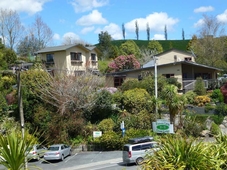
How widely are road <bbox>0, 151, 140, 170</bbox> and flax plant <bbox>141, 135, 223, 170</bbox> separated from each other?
1268 centimetres

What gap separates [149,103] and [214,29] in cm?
3770

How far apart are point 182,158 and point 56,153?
19.0 m

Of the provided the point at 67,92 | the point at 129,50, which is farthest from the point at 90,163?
the point at 129,50

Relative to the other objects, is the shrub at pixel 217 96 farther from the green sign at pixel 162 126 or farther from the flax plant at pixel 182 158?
the flax plant at pixel 182 158

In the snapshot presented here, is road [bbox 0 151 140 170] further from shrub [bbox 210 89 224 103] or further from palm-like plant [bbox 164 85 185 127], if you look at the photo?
shrub [bbox 210 89 224 103]

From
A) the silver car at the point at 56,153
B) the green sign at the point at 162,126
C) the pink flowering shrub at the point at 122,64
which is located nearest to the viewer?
the silver car at the point at 56,153

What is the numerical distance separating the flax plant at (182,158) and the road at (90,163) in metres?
12.7

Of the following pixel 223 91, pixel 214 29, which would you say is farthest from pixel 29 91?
pixel 214 29

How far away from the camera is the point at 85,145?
29344 mm

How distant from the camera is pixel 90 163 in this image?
2425 cm

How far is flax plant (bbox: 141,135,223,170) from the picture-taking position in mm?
7656

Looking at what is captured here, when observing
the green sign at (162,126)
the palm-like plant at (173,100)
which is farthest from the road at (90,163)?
the palm-like plant at (173,100)

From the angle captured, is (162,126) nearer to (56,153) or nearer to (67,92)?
(56,153)

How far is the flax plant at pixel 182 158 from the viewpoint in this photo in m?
7.66
